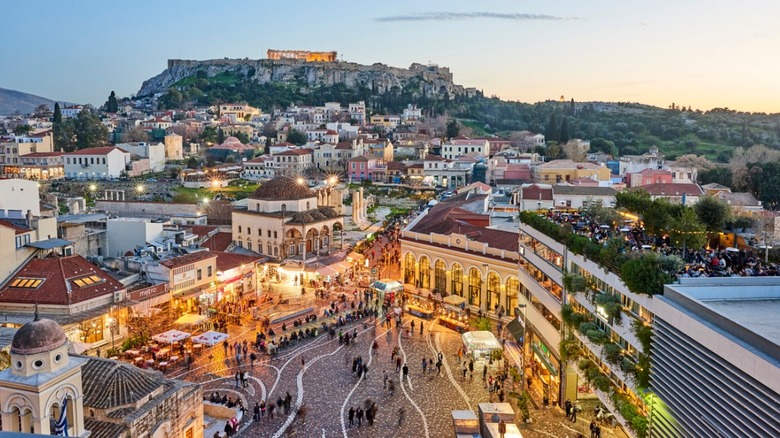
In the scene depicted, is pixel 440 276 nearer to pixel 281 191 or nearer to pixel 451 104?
pixel 281 191

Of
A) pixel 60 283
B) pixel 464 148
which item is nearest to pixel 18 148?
pixel 464 148

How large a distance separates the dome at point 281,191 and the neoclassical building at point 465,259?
9355 millimetres

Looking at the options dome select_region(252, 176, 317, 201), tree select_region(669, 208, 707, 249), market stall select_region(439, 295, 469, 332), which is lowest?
market stall select_region(439, 295, 469, 332)

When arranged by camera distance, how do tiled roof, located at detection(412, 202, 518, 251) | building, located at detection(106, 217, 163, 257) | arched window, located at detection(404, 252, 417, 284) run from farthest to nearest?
arched window, located at detection(404, 252, 417, 284) → building, located at detection(106, 217, 163, 257) → tiled roof, located at detection(412, 202, 518, 251)

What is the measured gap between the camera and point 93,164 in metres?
74.4

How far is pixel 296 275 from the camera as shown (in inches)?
1489

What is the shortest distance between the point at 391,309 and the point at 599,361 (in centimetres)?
1539

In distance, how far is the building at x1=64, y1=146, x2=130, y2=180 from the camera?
243ft

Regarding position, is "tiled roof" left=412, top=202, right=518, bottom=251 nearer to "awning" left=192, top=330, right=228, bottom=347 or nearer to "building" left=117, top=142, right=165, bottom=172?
"awning" left=192, top=330, right=228, bottom=347

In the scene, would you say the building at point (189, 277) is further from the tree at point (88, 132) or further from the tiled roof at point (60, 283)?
the tree at point (88, 132)

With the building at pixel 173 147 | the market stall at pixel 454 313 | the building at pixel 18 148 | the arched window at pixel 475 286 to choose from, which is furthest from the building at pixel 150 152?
the market stall at pixel 454 313

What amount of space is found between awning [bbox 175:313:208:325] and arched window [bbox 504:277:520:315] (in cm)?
1418

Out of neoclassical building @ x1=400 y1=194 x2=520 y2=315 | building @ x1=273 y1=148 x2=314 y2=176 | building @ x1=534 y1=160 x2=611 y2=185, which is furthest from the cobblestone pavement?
building @ x1=273 y1=148 x2=314 y2=176

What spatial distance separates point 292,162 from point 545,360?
60.8 m
